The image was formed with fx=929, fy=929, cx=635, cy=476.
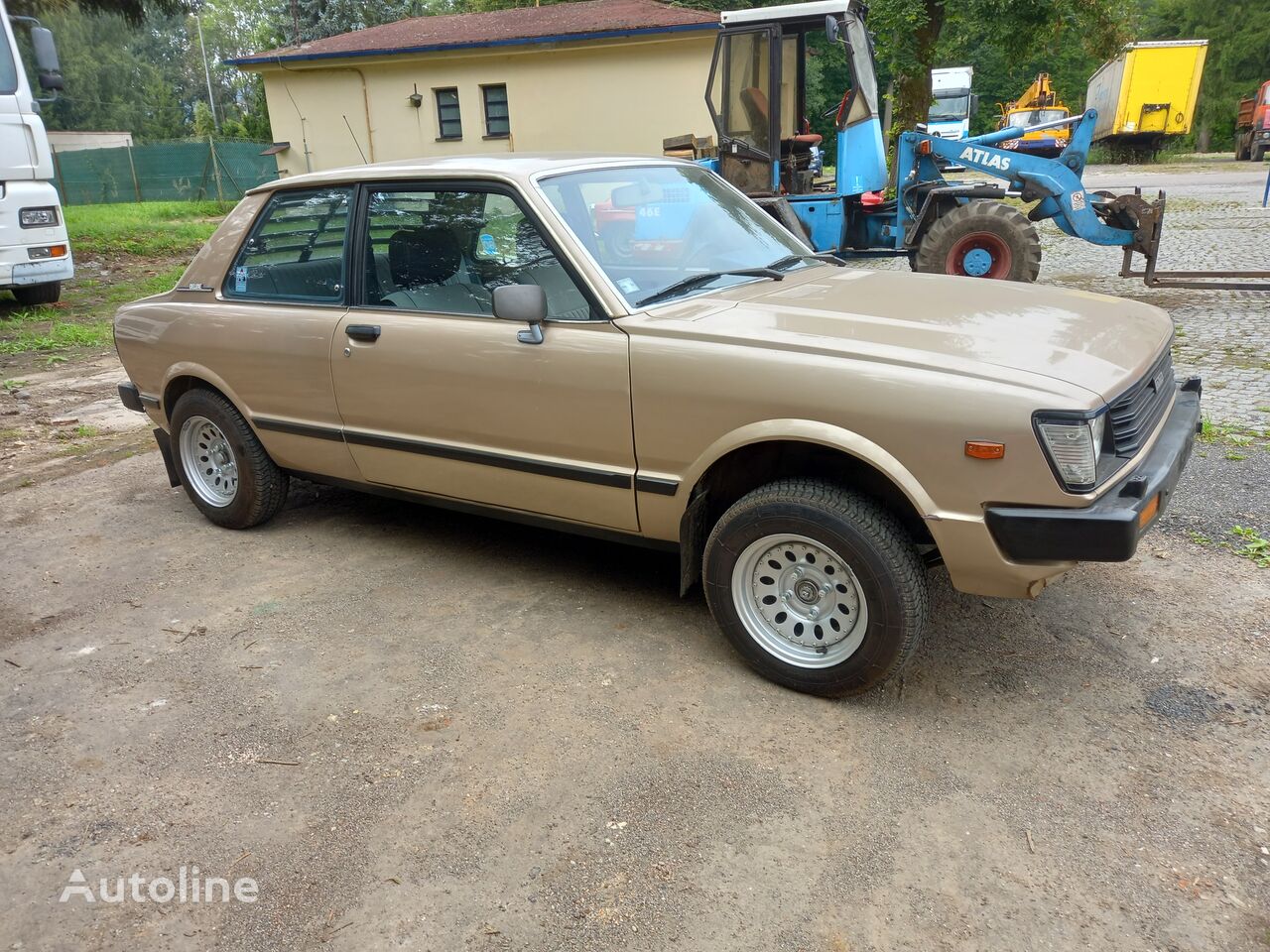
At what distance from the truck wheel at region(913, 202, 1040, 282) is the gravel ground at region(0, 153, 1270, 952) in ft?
17.9

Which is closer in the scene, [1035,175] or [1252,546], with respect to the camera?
[1252,546]

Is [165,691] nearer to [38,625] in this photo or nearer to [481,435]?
[38,625]

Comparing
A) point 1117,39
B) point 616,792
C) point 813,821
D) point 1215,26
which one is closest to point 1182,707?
point 813,821

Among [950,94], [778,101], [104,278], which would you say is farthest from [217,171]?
[778,101]

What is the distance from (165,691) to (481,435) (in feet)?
4.99

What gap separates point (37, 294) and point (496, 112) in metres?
14.1

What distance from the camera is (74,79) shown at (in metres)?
67.6

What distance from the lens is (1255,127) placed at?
3053cm

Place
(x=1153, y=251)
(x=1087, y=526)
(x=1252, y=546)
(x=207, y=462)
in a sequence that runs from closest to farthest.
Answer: (x=1087, y=526) → (x=1252, y=546) → (x=207, y=462) → (x=1153, y=251)

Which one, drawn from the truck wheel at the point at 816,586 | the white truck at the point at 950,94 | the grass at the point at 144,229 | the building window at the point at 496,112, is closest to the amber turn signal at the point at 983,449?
the truck wheel at the point at 816,586

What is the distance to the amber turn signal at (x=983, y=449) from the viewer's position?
2.71 metres

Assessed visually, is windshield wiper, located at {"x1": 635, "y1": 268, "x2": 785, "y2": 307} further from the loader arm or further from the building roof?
the building roof

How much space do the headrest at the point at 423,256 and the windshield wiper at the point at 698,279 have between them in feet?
2.99

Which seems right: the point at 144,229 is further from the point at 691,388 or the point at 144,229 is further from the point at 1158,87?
the point at 1158,87
